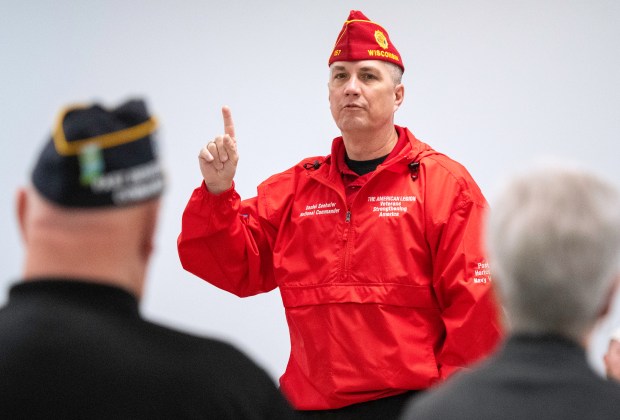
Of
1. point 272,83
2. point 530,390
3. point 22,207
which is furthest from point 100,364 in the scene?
point 272,83

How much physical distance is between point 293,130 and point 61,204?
283cm

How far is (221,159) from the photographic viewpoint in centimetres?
252

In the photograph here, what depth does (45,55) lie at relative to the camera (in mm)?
3990

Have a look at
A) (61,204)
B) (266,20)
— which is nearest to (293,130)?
(266,20)

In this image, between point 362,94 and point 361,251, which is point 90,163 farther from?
point 362,94

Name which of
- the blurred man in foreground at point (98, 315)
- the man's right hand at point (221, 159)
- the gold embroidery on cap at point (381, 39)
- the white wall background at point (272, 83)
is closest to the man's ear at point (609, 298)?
the blurred man in foreground at point (98, 315)

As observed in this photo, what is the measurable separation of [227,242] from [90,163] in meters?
1.49

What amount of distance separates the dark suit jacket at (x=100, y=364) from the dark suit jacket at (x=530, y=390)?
0.26m

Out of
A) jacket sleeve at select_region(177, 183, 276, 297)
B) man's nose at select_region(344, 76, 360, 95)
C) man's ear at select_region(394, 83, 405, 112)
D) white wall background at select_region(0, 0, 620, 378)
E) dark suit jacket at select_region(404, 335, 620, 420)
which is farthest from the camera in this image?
white wall background at select_region(0, 0, 620, 378)

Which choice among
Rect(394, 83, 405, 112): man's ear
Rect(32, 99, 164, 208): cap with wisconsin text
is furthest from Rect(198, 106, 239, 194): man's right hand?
Rect(32, 99, 164, 208): cap with wisconsin text

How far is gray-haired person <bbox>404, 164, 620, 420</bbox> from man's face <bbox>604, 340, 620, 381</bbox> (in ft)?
6.31

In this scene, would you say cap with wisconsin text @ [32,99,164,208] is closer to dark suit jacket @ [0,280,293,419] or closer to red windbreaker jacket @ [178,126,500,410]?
dark suit jacket @ [0,280,293,419]

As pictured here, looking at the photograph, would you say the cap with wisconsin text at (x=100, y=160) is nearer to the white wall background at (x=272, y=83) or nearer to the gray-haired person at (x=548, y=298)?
the gray-haired person at (x=548, y=298)

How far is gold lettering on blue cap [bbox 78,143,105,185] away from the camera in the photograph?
113 centimetres
